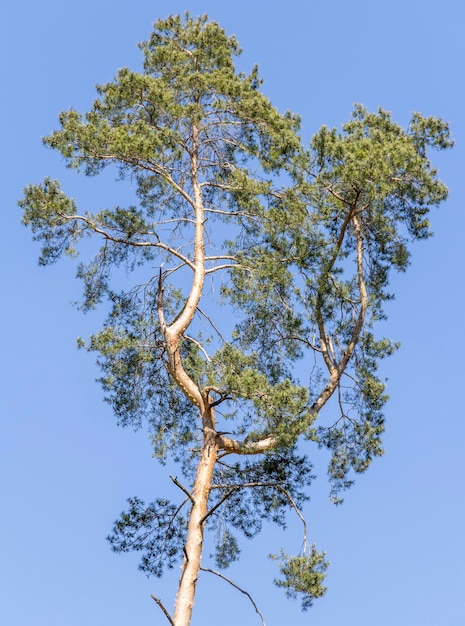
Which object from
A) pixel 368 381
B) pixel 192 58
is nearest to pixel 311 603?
pixel 368 381

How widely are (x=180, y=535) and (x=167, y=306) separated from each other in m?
3.54

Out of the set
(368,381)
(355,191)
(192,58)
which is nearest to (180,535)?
(368,381)

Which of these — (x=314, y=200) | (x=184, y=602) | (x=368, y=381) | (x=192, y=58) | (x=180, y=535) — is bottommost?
(x=184, y=602)

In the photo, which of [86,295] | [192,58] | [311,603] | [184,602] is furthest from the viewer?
[192,58]

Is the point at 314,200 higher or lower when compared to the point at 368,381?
higher

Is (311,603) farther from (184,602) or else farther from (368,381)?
(368,381)

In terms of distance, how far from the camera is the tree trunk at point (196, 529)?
1037cm

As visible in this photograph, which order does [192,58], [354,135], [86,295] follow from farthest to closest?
[192,58], [86,295], [354,135]

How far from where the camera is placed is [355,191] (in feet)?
39.8

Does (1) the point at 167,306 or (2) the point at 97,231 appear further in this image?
(1) the point at 167,306

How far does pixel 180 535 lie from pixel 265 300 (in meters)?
3.56

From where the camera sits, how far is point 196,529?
431 inches

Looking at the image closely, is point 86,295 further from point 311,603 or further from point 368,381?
point 311,603

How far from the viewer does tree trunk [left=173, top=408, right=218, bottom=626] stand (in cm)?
1037
